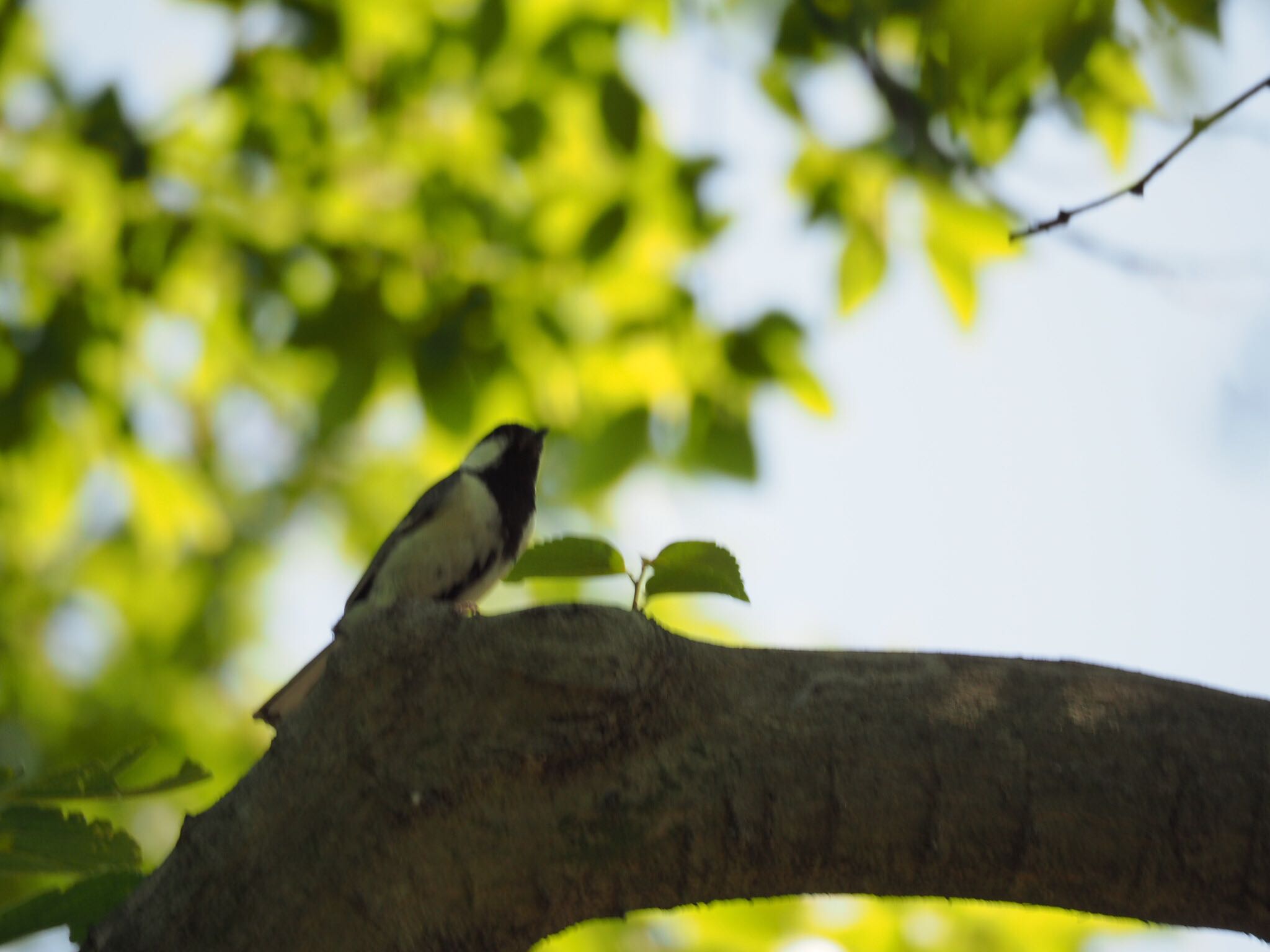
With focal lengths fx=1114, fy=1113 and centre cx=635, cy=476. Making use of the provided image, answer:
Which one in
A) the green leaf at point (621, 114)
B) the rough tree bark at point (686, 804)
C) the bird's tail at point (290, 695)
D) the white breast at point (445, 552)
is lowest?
the rough tree bark at point (686, 804)

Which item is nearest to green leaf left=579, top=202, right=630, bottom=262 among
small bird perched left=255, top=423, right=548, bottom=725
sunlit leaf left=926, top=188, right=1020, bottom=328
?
small bird perched left=255, top=423, right=548, bottom=725

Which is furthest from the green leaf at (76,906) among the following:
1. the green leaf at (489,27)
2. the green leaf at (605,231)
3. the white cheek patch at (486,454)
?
the green leaf at (489,27)

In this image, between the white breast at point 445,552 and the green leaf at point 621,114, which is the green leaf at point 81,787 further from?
the green leaf at point 621,114

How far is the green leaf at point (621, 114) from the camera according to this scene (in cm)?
357

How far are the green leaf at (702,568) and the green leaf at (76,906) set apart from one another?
0.86 metres

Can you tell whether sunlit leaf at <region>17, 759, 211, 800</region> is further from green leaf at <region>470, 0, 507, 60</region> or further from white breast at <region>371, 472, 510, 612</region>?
green leaf at <region>470, 0, 507, 60</region>

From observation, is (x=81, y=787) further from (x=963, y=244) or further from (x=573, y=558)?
(x=963, y=244)

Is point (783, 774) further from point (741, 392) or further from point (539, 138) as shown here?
point (539, 138)

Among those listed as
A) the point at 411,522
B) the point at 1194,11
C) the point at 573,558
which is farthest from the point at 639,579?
the point at 411,522

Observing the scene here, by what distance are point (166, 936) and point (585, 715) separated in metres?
0.59

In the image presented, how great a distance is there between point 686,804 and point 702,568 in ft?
1.10

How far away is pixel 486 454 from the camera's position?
391 centimetres

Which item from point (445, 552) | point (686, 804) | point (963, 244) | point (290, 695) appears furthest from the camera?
point (445, 552)

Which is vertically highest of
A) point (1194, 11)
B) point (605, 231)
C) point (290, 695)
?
point (605, 231)
